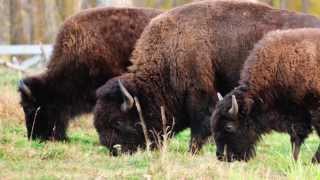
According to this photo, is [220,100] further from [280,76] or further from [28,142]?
[28,142]

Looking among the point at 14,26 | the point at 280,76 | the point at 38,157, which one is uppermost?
the point at 280,76

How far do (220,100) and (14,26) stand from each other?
22.5m

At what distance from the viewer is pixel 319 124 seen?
9.37 metres

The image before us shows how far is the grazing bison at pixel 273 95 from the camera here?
9406 mm

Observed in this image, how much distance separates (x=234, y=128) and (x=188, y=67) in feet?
4.47

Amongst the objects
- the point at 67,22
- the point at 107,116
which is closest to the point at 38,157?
the point at 107,116

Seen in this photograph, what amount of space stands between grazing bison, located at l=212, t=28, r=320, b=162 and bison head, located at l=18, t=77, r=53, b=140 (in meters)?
3.17

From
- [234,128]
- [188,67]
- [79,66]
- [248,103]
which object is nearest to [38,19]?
[79,66]

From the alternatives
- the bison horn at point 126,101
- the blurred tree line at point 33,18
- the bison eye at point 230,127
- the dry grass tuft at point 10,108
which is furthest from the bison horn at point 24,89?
the blurred tree line at point 33,18

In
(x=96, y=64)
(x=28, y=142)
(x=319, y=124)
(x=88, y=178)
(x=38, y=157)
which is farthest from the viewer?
(x=96, y=64)

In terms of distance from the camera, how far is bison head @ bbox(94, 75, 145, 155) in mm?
10641

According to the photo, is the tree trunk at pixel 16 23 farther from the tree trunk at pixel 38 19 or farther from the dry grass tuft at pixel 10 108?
the dry grass tuft at pixel 10 108

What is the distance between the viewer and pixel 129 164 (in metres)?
8.33

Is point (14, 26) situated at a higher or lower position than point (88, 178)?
lower
